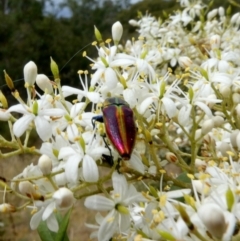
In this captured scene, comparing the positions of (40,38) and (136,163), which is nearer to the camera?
(136,163)

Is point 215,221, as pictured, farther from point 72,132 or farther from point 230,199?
point 72,132

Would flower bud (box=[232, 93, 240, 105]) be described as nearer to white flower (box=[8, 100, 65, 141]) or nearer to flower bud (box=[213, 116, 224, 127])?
flower bud (box=[213, 116, 224, 127])

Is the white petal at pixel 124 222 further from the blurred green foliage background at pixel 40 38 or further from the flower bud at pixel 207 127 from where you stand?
the blurred green foliage background at pixel 40 38

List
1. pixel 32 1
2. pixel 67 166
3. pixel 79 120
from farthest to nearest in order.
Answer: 1. pixel 32 1
2. pixel 79 120
3. pixel 67 166

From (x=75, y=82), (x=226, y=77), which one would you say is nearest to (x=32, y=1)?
(x=75, y=82)

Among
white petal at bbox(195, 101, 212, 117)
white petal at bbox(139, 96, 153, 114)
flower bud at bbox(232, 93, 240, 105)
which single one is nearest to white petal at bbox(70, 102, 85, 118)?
white petal at bbox(139, 96, 153, 114)

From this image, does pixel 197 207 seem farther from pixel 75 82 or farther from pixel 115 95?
pixel 75 82

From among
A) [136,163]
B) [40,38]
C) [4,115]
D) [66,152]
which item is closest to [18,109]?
[4,115]
